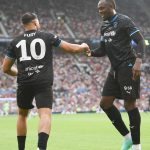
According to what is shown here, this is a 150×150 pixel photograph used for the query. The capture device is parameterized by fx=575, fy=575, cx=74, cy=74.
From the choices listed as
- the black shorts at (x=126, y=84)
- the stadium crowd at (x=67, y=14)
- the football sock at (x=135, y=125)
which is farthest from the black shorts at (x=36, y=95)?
the stadium crowd at (x=67, y=14)

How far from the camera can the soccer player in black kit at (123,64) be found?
8664 mm

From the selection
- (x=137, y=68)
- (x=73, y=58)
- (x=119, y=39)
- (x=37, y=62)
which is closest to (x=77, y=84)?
(x=73, y=58)

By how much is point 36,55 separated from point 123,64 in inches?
59.2

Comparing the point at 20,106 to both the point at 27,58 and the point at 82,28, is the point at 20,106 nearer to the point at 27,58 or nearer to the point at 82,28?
the point at 27,58

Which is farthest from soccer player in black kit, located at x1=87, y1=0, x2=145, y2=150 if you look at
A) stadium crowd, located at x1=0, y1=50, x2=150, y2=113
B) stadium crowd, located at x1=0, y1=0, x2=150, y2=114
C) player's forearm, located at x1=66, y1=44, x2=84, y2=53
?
stadium crowd, located at x1=0, y1=50, x2=150, y2=113

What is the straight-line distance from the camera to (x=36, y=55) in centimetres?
805

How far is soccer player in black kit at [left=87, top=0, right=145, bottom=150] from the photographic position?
341 inches

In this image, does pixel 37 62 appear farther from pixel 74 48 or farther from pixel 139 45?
pixel 139 45

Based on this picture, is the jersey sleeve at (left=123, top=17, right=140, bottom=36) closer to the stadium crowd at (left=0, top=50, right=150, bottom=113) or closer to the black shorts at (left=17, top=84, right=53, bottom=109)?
the black shorts at (left=17, top=84, right=53, bottom=109)

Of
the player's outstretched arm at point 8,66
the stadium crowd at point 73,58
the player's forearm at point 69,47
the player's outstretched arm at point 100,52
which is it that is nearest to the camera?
the player's forearm at point 69,47

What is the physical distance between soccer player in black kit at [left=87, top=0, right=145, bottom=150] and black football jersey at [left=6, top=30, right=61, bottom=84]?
1.18 metres

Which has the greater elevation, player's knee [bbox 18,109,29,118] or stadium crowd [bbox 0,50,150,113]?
player's knee [bbox 18,109,29,118]

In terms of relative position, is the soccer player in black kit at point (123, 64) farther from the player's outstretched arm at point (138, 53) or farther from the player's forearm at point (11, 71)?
the player's forearm at point (11, 71)

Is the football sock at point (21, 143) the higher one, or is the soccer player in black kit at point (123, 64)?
the soccer player in black kit at point (123, 64)
